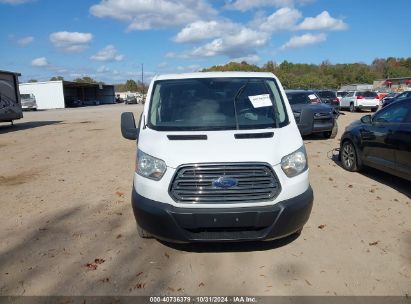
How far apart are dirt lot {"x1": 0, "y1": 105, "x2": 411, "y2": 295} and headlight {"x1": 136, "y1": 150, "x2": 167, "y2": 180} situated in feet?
3.12

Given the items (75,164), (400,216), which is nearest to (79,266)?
(400,216)

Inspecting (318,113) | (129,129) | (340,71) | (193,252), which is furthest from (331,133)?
(340,71)

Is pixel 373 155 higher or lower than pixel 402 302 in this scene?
higher

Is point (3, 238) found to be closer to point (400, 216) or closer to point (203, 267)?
point (203, 267)

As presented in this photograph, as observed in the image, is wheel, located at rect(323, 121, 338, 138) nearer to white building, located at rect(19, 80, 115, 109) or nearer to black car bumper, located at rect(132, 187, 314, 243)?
black car bumper, located at rect(132, 187, 314, 243)

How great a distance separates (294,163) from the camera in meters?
4.06

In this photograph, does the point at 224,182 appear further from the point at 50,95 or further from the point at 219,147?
the point at 50,95

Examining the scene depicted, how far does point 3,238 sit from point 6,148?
954 centimetres

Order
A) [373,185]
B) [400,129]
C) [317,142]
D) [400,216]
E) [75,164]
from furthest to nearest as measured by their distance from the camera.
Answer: [317,142]
[75,164]
[373,185]
[400,129]
[400,216]

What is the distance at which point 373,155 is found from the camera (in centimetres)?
726

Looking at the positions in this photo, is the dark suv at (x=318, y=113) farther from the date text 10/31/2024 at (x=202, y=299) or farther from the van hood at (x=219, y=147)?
the date text 10/31/2024 at (x=202, y=299)

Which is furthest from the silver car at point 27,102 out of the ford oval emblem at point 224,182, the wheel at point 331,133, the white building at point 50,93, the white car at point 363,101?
the ford oval emblem at point 224,182

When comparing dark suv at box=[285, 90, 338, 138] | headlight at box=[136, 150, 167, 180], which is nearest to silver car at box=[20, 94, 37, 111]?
dark suv at box=[285, 90, 338, 138]

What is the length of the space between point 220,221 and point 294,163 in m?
1.01
